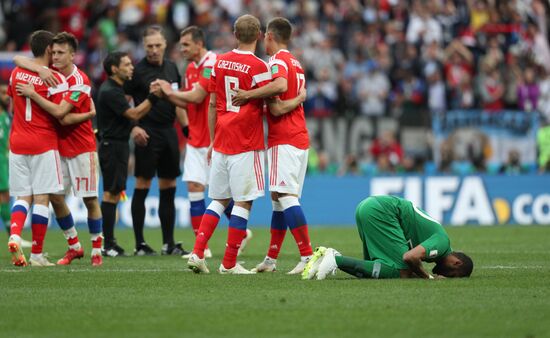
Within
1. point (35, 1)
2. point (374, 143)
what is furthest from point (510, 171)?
point (35, 1)

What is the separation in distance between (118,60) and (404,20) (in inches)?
599

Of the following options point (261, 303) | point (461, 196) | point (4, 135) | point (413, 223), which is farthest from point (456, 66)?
point (261, 303)

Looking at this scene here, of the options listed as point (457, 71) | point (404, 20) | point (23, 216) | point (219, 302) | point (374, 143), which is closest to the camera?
point (219, 302)

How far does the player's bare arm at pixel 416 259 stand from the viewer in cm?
1002

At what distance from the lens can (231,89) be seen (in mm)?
11180

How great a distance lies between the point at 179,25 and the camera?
2748 centimetres

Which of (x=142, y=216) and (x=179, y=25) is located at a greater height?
(x=179, y=25)

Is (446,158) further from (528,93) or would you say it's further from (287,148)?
(287,148)

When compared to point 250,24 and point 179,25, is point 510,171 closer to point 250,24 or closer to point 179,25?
point 179,25

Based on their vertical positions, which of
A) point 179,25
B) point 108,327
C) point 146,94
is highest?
point 179,25

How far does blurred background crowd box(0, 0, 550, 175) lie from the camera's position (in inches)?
960

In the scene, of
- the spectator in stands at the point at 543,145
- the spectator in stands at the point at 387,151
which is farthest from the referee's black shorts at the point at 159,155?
the spectator in stands at the point at 543,145

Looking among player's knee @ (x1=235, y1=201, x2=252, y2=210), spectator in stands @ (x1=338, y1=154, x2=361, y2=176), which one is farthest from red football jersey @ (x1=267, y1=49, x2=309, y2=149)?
spectator in stands @ (x1=338, y1=154, x2=361, y2=176)

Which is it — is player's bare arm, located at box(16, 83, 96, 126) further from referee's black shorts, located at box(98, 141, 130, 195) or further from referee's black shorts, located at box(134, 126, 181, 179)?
referee's black shorts, located at box(134, 126, 181, 179)
